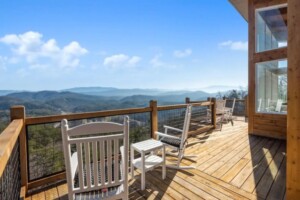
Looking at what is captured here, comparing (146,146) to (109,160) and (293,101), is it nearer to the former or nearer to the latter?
(109,160)

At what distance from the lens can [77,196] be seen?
1.59 m

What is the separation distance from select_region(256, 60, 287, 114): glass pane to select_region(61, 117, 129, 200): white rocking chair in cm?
534

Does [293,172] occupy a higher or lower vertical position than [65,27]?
lower

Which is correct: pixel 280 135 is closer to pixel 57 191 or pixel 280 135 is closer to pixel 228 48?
pixel 57 191

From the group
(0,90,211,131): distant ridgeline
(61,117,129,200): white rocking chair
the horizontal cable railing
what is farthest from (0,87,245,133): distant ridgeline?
(61,117,129,200): white rocking chair

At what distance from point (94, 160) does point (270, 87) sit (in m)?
5.98

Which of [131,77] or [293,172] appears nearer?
[293,172]

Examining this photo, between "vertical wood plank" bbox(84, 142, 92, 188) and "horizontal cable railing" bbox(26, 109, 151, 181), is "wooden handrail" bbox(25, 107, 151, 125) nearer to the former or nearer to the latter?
"horizontal cable railing" bbox(26, 109, 151, 181)

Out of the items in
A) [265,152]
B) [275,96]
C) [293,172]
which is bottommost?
[265,152]

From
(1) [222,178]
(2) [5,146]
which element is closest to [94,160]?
(2) [5,146]

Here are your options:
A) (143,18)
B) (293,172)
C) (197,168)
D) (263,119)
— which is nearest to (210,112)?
(263,119)

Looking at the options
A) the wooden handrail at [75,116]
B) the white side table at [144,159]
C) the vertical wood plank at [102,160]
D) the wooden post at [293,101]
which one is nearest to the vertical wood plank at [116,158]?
the vertical wood plank at [102,160]

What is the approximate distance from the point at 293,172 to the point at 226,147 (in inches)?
88.5

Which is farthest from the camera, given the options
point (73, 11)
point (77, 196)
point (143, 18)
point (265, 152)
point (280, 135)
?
point (143, 18)
